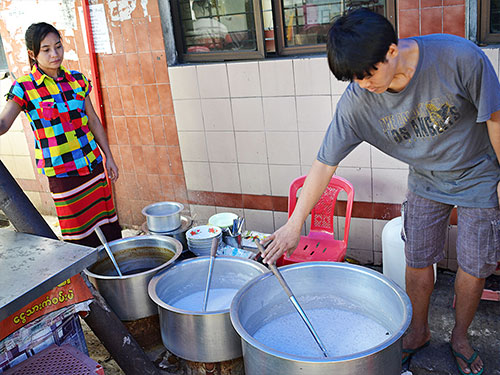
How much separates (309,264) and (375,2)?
1.90 metres

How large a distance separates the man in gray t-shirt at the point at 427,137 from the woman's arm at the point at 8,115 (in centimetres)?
182

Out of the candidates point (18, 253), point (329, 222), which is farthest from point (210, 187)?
point (18, 253)

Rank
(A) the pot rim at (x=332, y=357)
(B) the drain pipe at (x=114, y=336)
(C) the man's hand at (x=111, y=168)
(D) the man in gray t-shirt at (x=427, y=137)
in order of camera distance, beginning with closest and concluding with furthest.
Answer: (A) the pot rim at (x=332, y=357) → (D) the man in gray t-shirt at (x=427, y=137) → (B) the drain pipe at (x=114, y=336) → (C) the man's hand at (x=111, y=168)

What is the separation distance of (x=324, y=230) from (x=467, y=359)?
1226 millimetres

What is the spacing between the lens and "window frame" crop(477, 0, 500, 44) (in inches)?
116

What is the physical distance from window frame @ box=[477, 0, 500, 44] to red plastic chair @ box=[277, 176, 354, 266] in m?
1.20

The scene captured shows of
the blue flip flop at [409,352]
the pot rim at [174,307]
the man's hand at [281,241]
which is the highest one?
the man's hand at [281,241]

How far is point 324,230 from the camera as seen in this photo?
3430 mm

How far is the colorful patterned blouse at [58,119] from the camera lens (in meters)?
3.07

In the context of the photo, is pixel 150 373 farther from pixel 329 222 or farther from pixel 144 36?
pixel 144 36

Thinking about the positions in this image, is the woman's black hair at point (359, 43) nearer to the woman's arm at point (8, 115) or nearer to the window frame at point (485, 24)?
the window frame at point (485, 24)

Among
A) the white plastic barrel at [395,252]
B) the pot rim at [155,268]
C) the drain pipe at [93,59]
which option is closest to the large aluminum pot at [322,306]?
the pot rim at [155,268]

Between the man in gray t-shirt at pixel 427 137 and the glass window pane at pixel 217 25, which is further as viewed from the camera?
the glass window pane at pixel 217 25

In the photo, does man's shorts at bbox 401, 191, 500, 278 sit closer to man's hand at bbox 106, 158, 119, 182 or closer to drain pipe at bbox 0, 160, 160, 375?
drain pipe at bbox 0, 160, 160, 375
